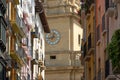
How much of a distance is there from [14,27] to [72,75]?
47.2 metres

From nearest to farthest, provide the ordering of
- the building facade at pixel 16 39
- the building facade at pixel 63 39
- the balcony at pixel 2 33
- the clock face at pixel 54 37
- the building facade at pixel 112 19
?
1. the building facade at pixel 112 19
2. the balcony at pixel 2 33
3. the building facade at pixel 16 39
4. the building facade at pixel 63 39
5. the clock face at pixel 54 37

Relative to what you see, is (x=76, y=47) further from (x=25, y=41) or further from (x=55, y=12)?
(x=25, y=41)

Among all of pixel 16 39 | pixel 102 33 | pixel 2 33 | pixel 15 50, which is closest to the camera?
pixel 2 33

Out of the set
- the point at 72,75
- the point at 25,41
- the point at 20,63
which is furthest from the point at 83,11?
the point at 72,75

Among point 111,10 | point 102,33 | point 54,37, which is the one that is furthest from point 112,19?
point 54,37

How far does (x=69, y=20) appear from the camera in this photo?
96.8 m

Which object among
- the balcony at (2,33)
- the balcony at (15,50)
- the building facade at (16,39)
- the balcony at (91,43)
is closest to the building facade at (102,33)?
the balcony at (91,43)

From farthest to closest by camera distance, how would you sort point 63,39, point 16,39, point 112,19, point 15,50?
point 63,39, point 16,39, point 15,50, point 112,19

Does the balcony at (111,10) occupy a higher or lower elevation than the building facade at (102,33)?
higher

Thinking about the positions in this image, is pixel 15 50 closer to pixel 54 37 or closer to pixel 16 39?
pixel 16 39

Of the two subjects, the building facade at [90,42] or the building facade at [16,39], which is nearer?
the building facade at [16,39]

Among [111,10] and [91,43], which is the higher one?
[111,10]

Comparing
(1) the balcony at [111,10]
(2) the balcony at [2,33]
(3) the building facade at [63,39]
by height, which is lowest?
(3) the building facade at [63,39]

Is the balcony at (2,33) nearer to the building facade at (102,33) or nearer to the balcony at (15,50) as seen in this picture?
the balcony at (15,50)
